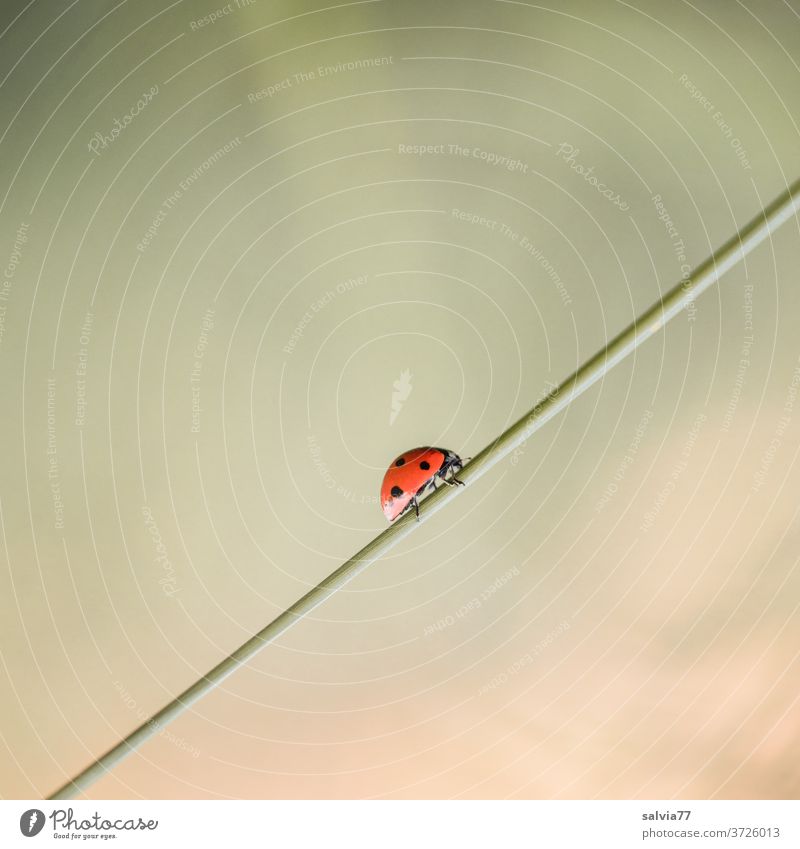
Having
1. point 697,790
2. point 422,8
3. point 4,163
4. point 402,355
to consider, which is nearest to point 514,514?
point 402,355

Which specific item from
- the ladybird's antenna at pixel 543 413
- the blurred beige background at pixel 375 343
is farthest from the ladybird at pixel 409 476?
the ladybird's antenna at pixel 543 413

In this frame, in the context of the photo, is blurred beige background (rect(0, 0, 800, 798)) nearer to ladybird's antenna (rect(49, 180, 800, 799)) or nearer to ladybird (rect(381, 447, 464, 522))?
ladybird (rect(381, 447, 464, 522))

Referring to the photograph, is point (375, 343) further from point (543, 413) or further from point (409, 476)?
point (543, 413)

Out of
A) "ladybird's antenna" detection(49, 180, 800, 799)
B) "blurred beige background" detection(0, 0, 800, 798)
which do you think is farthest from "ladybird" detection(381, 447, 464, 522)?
"ladybird's antenna" detection(49, 180, 800, 799)

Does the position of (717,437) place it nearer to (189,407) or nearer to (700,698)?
(700,698)

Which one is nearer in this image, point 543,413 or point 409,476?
point 543,413

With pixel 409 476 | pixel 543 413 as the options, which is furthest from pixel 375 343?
pixel 543 413
